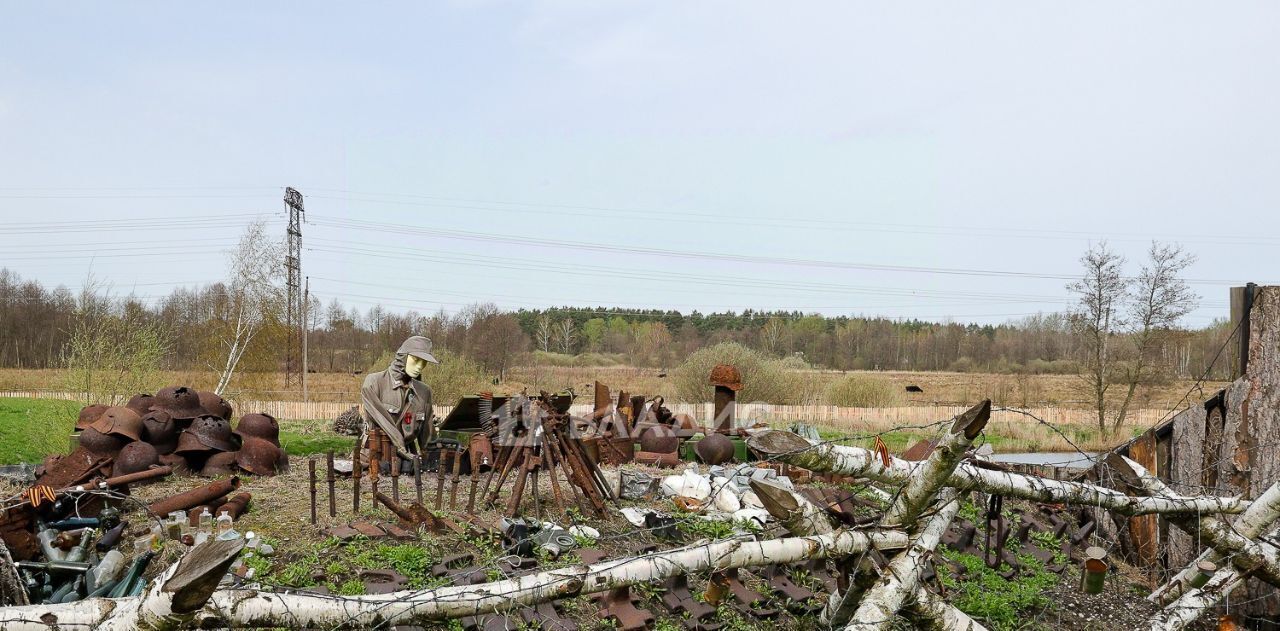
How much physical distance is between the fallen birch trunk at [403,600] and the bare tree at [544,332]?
4605 cm

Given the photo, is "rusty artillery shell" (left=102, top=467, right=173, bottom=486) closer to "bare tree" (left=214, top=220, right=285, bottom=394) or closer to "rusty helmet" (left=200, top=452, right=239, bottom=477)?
"rusty helmet" (left=200, top=452, right=239, bottom=477)

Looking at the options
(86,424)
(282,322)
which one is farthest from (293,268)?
(86,424)

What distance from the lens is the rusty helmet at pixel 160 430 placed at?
9.91 meters

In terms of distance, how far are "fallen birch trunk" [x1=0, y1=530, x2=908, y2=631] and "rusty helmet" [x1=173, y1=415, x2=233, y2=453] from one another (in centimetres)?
675

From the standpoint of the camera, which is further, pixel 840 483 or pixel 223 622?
pixel 840 483

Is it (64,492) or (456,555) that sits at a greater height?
(64,492)

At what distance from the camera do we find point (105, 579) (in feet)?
18.5

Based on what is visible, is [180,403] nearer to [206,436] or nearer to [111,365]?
[206,436]

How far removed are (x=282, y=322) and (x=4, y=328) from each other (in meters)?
32.4

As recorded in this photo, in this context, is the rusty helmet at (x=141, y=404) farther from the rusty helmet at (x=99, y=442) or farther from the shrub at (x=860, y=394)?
the shrub at (x=860, y=394)

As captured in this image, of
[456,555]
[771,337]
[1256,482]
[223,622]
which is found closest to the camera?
[223,622]

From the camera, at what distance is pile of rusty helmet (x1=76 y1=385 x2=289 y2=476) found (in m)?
9.40

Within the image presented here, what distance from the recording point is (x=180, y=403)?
10.6 metres

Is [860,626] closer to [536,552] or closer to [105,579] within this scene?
[536,552]
